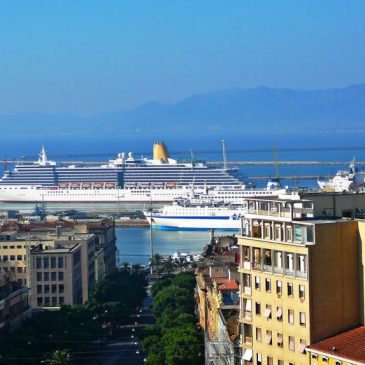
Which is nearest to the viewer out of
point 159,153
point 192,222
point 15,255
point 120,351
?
point 120,351

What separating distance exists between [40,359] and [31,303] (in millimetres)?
9500

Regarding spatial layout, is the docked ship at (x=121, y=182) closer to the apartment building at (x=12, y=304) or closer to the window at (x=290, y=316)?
the apartment building at (x=12, y=304)

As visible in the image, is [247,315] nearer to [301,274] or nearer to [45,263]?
[301,274]

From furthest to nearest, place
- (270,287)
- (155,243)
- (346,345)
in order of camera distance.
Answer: (155,243), (270,287), (346,345)

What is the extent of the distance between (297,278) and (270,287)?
23.9 inches

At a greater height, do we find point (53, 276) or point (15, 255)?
point (15, 255)

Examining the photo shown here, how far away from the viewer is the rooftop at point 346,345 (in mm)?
12484

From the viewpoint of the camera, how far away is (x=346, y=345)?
12.8 metres

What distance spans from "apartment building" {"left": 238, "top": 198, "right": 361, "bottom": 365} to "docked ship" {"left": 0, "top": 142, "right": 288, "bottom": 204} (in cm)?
8672

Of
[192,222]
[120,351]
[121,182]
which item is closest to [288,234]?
[120,351]

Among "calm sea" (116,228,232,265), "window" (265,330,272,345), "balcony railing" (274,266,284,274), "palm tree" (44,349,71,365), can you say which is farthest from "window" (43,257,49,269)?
"balcony railing" (274,266,284,274)

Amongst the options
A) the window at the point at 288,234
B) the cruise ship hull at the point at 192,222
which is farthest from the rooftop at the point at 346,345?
the cruise ship hull at the point at 192,222

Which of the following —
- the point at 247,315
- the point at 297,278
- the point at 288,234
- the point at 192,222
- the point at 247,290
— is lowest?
the point at 192,222

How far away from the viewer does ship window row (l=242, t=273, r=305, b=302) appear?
1307cm
